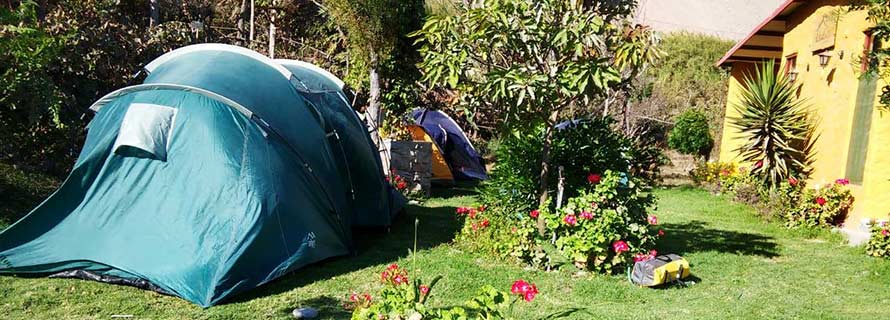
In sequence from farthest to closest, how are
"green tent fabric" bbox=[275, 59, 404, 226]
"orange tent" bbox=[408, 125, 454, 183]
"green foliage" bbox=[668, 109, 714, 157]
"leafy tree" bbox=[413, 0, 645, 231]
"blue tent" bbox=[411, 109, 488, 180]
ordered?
"green foliage" bbox=[668, 109, 714, 157]
"blue tent" bbox=[411, 109, 488, 180]
"orange tent" bbox=[408, 125, 454, 183]
"green tent fabric" bbox=[275, 59, 404, 226]
"leafy tree" bbox=[413, 0, 645, 231]

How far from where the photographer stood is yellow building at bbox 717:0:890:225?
7281 millimetres

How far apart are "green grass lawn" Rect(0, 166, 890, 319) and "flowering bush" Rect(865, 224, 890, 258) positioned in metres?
0.13

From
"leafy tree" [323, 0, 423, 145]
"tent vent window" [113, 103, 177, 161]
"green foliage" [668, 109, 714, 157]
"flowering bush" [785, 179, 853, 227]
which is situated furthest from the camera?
"green foliage" [668, 109, 714, 157]

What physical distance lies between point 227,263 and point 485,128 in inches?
392

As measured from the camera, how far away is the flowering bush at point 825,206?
7.91 metres

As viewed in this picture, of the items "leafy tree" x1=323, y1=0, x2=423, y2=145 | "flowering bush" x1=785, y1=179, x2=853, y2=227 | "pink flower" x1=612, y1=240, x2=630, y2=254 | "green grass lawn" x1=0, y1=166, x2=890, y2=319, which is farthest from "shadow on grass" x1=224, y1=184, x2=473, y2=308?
"flowering bush" x1=785, y1=179, x2=853, y2=227

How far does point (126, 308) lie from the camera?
14.3 ft

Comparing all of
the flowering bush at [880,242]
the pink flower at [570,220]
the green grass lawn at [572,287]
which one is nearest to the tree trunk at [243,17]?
the green grass lawn at [572,287]

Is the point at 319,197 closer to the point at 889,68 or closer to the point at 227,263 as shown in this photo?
the point at 227,263

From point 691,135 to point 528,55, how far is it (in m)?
9.78

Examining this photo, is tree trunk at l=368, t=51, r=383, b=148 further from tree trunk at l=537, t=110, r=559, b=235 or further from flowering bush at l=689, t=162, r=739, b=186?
flowering bush at l=689, t=162, r=739, b=186

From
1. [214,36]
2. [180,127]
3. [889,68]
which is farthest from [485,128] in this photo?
[180,127]

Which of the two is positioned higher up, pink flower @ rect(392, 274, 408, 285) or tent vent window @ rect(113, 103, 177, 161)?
tent vent window @ rect(113, 103, 177, 161)

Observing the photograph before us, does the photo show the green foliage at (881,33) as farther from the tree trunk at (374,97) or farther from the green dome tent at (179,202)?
the tree trunk at (374,97)
